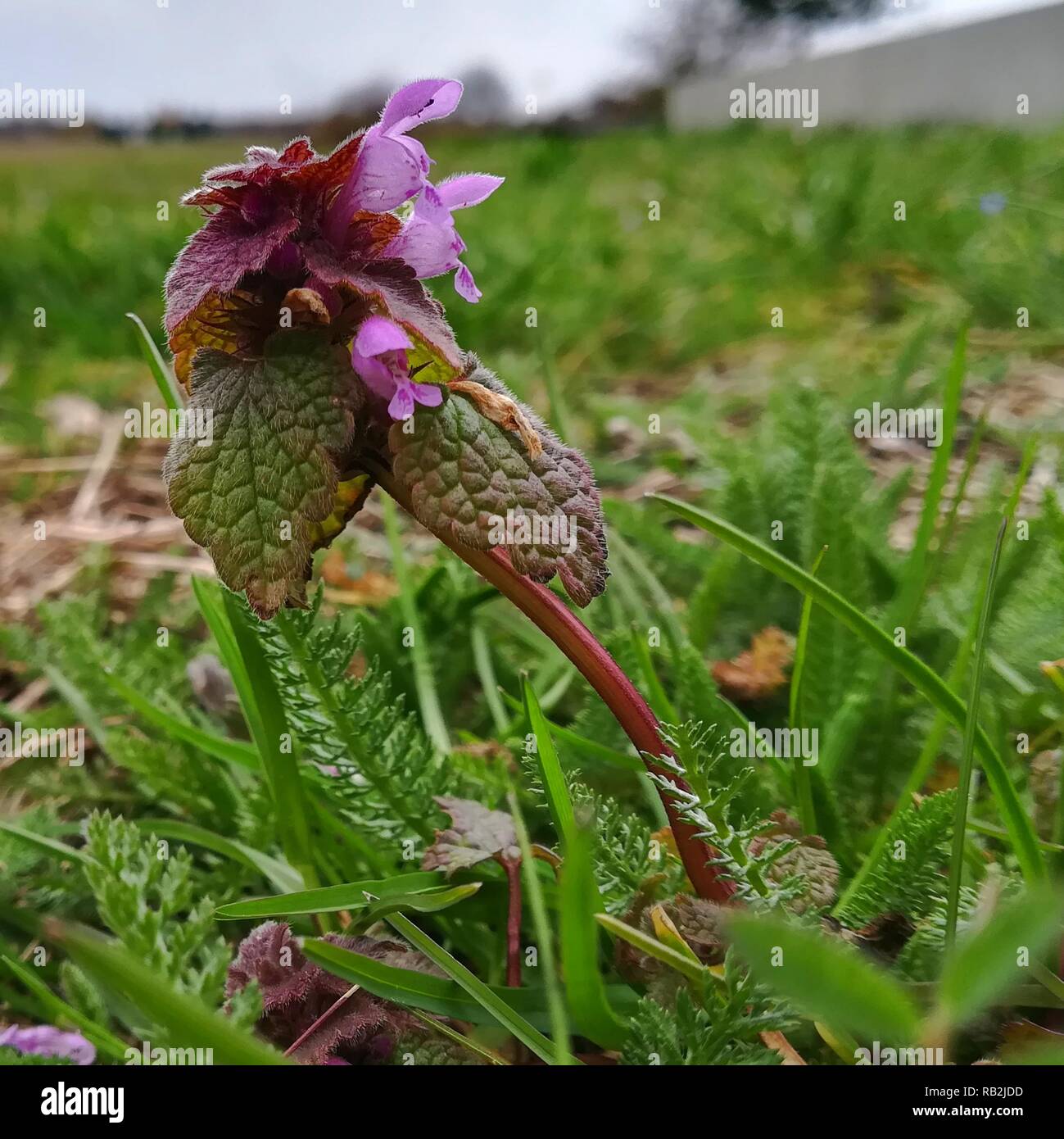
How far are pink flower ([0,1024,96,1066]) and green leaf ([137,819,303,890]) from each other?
145mm

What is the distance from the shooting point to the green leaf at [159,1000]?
38 centimetres

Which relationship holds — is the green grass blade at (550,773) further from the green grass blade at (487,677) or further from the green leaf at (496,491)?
the green grass blade at (487,677)

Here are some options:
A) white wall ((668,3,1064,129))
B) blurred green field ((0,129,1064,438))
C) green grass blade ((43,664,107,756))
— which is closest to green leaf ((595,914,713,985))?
green grass blade ((43,664,107,756))

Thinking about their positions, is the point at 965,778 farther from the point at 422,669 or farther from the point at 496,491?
the point at 422,669

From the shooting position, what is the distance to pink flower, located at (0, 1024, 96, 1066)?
0.60 m

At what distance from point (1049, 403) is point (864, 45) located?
6454 millimetres

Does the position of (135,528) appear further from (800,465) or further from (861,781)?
(861,781)

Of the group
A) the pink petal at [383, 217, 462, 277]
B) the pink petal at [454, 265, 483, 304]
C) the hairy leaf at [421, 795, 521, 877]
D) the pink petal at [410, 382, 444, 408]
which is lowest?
the hairy leaf at [421, 795, 521, 877]

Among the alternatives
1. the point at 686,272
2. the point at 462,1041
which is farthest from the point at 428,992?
the point at 686,272

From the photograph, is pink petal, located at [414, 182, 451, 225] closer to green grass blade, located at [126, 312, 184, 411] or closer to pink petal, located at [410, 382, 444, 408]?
pink petal, located at [410, 382, 444, 408]

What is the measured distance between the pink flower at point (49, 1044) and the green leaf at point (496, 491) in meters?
0.42

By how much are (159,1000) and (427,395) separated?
29 centimetres

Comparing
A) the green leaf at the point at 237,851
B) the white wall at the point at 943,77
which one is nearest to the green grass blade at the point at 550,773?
the green leaf at the point at 237,851

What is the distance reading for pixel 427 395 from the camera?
47 centimetres
